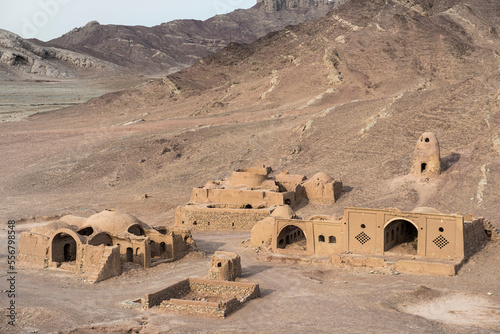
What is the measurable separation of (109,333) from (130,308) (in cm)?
207

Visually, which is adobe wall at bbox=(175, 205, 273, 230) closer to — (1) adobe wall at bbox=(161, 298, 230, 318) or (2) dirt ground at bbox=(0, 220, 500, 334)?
(2) dirt ground at bbox=(0, 220, 500, 334)

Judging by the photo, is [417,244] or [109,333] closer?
[109,333]

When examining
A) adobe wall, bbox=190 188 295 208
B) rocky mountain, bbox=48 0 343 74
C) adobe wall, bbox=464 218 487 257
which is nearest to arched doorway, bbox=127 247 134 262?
adobe wall, bbox=190 188 295 208

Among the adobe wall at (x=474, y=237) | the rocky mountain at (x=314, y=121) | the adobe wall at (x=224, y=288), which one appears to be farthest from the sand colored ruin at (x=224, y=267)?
the rocky mountain at (x=314, y=121)

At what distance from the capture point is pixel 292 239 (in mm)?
29438

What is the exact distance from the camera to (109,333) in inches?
741

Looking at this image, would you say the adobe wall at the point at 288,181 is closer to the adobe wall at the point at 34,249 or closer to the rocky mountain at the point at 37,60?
the adobe wall at the point at 34,249

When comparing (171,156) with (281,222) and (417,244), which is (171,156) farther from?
(417,244)

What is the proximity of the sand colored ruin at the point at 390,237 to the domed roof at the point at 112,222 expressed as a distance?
5428 mm

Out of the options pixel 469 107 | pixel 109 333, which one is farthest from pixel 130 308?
pixel 469 107

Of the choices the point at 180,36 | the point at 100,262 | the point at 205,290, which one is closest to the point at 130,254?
the point at 100,262

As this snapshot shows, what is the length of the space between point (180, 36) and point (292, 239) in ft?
487

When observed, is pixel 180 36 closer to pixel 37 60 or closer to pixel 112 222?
pixel 37 60

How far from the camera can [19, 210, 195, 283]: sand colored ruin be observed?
24.6m
